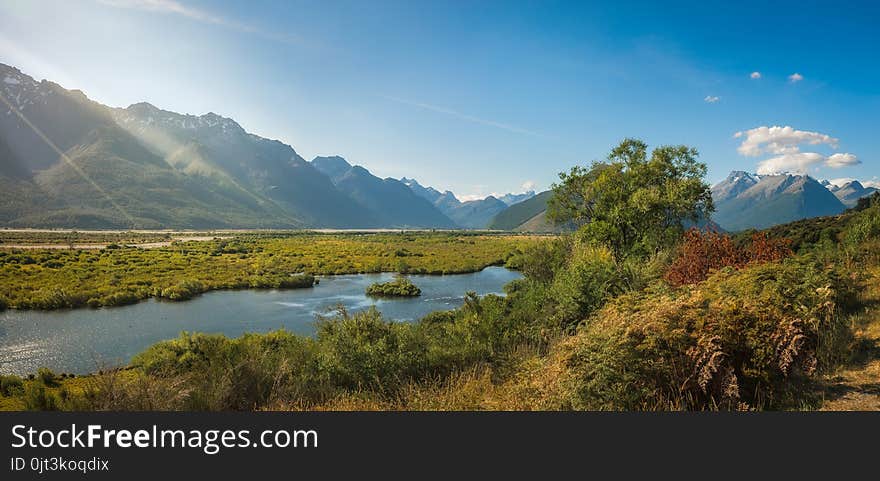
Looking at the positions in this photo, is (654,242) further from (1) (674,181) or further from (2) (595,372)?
(2) (595,372)

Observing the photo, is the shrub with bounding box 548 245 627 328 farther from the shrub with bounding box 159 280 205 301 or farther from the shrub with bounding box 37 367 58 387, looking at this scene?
the shrub with bounding box 159 280 205 301

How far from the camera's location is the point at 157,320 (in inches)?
1390

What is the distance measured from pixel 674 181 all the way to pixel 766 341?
29979 mm

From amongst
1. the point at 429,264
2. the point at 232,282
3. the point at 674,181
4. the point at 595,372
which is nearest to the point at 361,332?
the point at 595,372

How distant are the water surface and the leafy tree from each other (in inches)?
626

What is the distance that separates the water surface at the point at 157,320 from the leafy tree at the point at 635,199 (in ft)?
52.2

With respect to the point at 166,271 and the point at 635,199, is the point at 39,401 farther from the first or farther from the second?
the point at 166,271

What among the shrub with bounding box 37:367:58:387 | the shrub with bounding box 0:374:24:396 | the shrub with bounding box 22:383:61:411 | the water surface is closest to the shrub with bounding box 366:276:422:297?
the water surface

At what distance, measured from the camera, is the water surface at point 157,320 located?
1047 inches

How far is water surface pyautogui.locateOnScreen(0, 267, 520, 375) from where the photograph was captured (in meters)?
26.6

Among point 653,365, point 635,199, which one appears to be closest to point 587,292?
point 653,365

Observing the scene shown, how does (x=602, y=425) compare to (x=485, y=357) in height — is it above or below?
above

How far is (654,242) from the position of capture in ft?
92.5

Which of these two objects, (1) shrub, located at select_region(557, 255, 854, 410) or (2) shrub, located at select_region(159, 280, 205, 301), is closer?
(1) shrub, located at select_region(557, 255, 854, 410)
